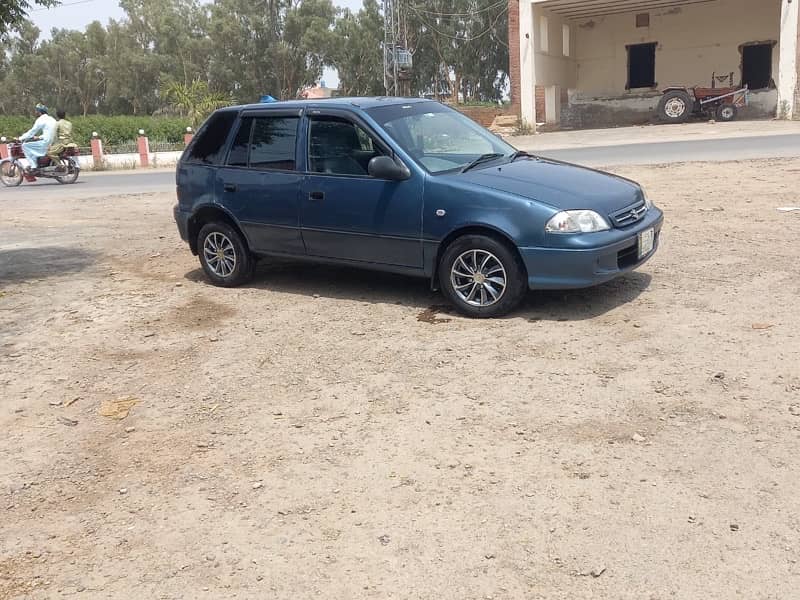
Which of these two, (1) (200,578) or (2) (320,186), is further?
(2) (320,186)

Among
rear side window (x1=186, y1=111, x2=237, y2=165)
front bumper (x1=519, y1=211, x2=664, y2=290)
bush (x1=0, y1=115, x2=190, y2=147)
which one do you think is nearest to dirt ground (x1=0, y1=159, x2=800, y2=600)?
front bumper (x1=519, y1=211, x2=664, y2=290)

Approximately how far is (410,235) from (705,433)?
3081 millimetres

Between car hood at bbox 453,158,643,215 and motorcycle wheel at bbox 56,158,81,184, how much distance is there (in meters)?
17.5

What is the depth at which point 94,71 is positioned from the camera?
70625 millimetres

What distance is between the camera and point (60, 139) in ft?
69.3

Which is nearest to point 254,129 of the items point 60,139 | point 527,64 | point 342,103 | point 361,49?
point 342,103

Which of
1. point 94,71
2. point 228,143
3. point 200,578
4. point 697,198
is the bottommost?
point 200,578

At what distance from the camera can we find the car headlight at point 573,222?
19.4 ft

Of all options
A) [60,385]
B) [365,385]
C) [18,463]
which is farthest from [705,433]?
[60,385]

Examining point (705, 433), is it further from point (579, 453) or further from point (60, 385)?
point (60, 385)

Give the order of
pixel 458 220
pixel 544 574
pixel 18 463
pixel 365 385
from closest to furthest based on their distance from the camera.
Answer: pixel 544 574 → pixel 18 463 → pixel 365 385 → pixel 458 220

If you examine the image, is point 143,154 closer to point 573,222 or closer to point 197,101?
point 197,101

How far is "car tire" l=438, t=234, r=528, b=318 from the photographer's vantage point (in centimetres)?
613

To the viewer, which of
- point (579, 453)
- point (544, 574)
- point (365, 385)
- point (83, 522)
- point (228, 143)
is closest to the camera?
point (544, 574)
